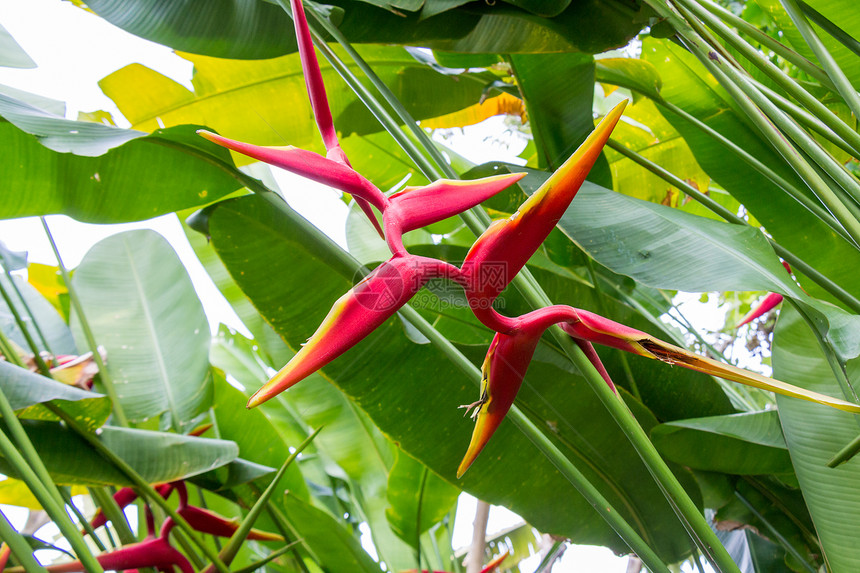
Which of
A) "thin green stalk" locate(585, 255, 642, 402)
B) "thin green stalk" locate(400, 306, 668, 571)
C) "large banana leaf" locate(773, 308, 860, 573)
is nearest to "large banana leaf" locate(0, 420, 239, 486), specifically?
"thin green stalk" locate(400, 306, 668, 571)

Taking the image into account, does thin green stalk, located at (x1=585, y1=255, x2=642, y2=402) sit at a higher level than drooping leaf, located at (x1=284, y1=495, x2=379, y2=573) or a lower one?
higher

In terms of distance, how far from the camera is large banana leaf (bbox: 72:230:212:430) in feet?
2.86

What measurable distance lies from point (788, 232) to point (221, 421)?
0.89 m

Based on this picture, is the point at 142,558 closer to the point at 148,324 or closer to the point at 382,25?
the point at 148,324

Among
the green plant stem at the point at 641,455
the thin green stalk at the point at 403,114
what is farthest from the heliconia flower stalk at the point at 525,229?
the thin green stalk at the point at 403,114

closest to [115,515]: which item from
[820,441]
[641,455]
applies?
[641,455]

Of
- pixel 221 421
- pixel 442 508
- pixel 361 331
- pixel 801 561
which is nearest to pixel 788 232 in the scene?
pixel 801 561

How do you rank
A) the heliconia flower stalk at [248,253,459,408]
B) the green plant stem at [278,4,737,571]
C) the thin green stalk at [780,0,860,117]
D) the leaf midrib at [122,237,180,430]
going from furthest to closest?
1. the leaf midrib at [122,237,180,430]
2. the thin green stalk at [780,0,860,117]
3. the green plant stem at [278,4,737,571]
4. the heliconia flower stalk at [248,253,459,408]

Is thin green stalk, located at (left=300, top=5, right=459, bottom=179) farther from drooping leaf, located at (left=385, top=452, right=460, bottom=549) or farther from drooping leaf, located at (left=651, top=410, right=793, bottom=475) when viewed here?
drooping leaf, located at (left=385, top=452, right=460, bottom=549)

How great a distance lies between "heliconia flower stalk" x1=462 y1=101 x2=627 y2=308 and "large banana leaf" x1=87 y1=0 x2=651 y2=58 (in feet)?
1.72

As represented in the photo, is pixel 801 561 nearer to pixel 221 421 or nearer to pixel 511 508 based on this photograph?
pixel 511 508

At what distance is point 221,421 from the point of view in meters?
0.96

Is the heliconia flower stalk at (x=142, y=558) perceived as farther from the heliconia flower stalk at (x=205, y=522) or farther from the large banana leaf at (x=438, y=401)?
the large banana leaf at (x=438, y=401)

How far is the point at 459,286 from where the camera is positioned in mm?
513
